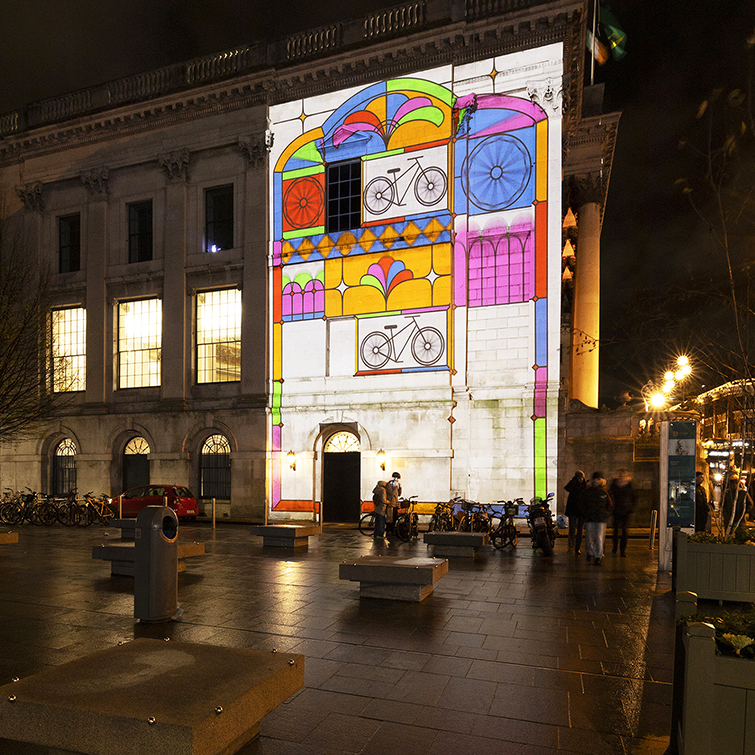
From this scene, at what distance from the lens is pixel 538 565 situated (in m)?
13.2

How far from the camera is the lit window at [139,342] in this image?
27406mm

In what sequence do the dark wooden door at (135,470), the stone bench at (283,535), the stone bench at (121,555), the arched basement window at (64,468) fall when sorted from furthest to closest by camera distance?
the arched basement window at (64,468)
the dark wooden door at (135,470)
the stone bench at (283,535)
the stone bench at (121,555)

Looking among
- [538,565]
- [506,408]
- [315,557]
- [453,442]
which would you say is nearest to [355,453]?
[453,442]

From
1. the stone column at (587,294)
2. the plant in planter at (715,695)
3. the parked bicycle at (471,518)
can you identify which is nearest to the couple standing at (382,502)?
the parked bicycle at (471,518)

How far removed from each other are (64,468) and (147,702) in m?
28.0

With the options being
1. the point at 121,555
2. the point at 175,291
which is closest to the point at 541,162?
the point at 175,291

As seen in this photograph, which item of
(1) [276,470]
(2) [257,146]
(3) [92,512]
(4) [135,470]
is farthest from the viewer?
(4) [135,470]

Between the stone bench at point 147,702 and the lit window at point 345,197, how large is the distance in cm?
2080

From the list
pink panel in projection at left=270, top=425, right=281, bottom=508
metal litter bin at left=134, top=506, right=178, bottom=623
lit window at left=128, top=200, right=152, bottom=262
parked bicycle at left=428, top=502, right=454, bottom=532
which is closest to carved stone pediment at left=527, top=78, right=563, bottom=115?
parked bicycle at left=428, top=502, right=454, bottom=532

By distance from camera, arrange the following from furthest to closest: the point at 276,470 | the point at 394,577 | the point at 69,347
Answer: the point at 69,347 < the point at 276,470 < the point at 394,577

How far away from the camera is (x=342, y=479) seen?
23.8m

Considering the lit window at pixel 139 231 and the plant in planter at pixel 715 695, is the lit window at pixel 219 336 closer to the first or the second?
the lit window at pixel 139 231

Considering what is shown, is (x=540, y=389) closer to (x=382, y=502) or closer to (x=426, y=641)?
(x=382, y=502)

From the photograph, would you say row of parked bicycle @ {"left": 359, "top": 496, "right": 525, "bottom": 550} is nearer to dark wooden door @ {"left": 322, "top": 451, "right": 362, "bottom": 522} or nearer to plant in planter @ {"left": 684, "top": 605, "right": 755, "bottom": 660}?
dark wooden door @ {"left": 322, "top": 451, "right": 362, "bottom": 522}
